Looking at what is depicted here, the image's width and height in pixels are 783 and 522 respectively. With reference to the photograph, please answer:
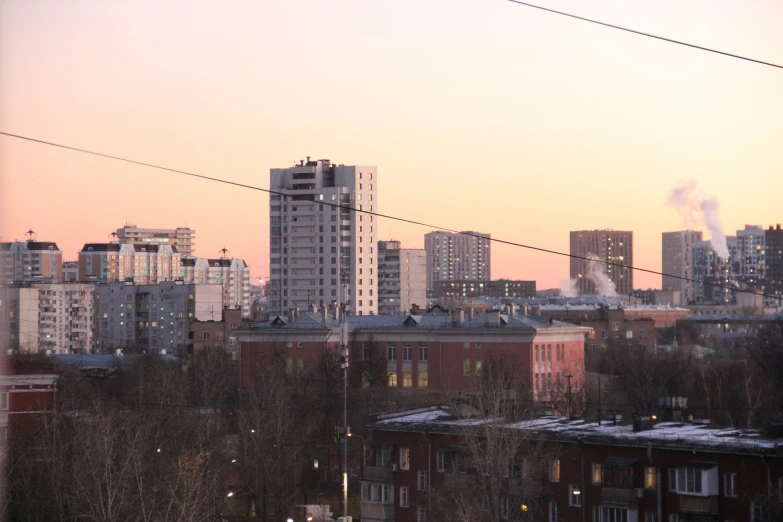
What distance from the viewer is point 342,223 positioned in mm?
64000

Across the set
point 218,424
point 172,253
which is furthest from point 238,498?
point 172,253

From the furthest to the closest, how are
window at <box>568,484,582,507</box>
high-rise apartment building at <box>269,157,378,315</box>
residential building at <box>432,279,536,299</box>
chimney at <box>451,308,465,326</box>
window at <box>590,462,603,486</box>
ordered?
residential building at <box>432,279,536,299</box>, high-rise apartment building at <box>269,157,378,315</box>, chimney at <box>451,308,465,326</box>, window at <box>568,484,582,507</box>, window at <box>590,462,603,486</box>

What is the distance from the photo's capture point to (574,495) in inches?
619

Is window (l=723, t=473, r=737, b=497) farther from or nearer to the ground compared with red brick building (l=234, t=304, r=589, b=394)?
nearer to the ground

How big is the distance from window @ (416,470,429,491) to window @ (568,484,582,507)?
2376 mm

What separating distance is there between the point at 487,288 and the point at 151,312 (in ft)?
230

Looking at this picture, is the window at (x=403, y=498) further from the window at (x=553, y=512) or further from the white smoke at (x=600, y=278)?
the white smoke at (x=600, y=278)

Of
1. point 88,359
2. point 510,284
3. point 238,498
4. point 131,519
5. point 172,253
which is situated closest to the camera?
point 131,519

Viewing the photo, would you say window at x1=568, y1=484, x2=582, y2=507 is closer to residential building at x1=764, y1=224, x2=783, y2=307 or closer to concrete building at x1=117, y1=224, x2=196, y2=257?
residential building at x1=764, y1=224, x2=783, y2=307

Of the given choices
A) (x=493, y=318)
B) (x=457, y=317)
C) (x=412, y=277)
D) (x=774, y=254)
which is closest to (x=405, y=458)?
(x=493, y=318)

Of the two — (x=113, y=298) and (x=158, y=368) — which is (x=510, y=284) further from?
(x=158, y=368)

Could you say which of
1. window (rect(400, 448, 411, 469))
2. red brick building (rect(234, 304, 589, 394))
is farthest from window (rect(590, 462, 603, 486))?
red brick building (rect(234, 304, 589, 394))

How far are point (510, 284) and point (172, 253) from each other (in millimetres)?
40394

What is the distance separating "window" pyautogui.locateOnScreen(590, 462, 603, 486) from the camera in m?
15.5
